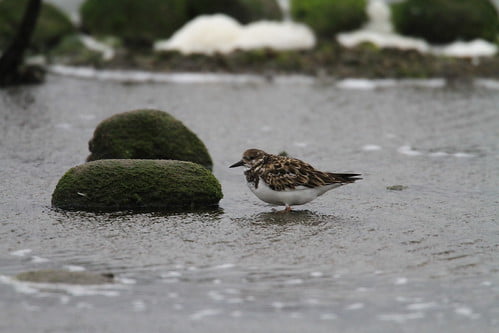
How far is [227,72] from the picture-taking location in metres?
18.0

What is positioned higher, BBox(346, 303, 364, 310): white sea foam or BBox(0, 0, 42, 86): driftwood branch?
BBox(0, 0, 42, 86): driftwood branch

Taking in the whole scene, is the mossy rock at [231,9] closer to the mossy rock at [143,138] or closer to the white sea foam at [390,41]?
the white sea foam at [390,41]

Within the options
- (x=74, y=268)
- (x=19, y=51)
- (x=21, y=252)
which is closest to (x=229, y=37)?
(x=19, y=51)

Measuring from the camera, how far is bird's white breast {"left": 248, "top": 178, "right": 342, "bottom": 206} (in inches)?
341

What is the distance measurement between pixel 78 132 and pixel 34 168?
7.76 feet

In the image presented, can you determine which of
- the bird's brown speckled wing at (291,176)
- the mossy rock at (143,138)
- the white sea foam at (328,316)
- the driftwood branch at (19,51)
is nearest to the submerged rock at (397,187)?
the bird's brown speckled wing at (291,176)

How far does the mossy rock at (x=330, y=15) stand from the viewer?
69.8 feet

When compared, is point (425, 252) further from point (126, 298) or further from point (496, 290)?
point (126, 298)

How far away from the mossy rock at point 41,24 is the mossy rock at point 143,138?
10647 millimetres

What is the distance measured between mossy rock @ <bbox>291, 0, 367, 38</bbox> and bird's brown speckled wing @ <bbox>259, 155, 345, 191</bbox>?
502 inches

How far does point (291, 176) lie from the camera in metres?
8.68

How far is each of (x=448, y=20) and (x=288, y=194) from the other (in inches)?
556

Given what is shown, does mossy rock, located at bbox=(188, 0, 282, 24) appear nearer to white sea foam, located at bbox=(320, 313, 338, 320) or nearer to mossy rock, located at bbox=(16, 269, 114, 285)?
mossy rock, located at bbox=(16, 269, 114, 285)

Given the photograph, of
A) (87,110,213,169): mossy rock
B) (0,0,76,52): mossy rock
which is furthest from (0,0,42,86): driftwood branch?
(87,110,213,169): mossy rock
